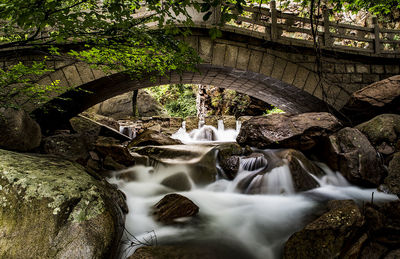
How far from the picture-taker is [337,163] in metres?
4.77

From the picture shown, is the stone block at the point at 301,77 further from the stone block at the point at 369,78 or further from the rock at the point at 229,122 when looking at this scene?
the rock at the point at 229,122

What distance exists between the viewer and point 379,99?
5629mm

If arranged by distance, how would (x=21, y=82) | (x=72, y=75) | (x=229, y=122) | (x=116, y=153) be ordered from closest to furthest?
1. (x=21, y=82)
2. (x=116, y=153)
3. (x=72, y=75)
4. (x=229, y=122)

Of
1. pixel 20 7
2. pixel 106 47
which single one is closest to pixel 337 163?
pixel 106 47

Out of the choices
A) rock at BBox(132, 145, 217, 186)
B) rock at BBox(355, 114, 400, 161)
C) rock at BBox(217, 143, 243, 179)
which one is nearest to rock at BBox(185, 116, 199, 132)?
rock at BBox(132, 145, 217, 186)

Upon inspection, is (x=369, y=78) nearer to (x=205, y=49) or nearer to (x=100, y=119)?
(x=205, y=49)

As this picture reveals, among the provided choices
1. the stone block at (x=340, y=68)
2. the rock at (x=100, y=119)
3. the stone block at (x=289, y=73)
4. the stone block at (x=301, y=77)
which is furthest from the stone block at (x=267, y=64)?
the rock at (x=100, y=119)

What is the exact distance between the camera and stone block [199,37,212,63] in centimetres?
590

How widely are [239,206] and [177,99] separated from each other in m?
17.5

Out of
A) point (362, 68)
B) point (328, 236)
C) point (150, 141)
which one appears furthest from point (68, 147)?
point (362, 68)

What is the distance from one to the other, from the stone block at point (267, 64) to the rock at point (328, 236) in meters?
4.97

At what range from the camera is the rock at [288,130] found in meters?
5.14

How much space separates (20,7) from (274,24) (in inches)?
254

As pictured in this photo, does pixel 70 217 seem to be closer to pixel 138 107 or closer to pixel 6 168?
pixel 6 168
